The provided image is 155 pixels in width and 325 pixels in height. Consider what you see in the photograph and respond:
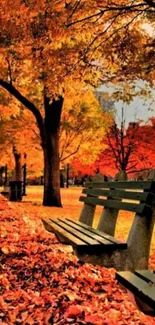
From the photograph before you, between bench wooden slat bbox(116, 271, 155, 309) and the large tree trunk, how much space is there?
15.9 meters

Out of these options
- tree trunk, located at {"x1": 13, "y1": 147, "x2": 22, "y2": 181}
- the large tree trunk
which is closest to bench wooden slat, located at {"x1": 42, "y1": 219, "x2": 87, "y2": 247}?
the large tree trunk

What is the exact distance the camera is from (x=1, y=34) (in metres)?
13.8

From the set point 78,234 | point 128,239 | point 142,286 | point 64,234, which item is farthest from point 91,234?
point 142,286

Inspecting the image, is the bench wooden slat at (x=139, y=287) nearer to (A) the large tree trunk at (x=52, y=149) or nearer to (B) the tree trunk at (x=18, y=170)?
(A) the large tree trunk at (x=52, y=149)

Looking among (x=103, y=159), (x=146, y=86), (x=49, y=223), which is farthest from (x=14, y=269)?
(x=103, y=159)

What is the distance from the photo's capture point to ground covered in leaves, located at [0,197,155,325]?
338 cm

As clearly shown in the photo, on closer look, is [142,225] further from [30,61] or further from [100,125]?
[100,125]

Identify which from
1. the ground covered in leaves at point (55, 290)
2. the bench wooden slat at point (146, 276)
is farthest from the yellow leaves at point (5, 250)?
the bench wooden slat at point (146, 276)

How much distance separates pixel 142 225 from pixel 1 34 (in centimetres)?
1001

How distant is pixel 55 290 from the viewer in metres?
4.04

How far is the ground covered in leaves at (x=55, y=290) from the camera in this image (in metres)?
3.38

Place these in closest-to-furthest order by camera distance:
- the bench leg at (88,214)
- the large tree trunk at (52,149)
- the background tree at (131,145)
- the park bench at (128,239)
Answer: the park bench at (128,239)
the bench leg at (88,214)
the large tree trunk at (52,149)
the background tree at (131,145)

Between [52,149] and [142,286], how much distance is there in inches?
642

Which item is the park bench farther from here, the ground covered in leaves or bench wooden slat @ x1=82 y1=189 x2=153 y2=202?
the ground covered in leaves
